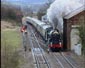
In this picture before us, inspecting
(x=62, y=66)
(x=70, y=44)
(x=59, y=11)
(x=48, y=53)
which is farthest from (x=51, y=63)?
(x=59, y=11)

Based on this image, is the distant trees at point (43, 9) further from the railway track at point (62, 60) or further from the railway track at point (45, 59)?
the railway track at point (62, 60)

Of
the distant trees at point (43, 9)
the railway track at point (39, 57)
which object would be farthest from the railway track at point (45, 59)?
the distant trees at point (43, 9)

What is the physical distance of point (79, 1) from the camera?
54.8 meters

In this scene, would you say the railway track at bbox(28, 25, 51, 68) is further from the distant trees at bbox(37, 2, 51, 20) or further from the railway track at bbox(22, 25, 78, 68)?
the distant trees at bbox(37, 2, 51, 20)

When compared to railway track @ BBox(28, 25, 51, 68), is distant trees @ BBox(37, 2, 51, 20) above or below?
above

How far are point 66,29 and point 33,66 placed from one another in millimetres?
13217

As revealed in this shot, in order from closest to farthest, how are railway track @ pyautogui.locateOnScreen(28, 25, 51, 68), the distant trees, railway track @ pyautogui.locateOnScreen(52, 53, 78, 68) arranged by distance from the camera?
1. railway track @ pyautogui.locateOnScreen(52, 53, 78, 68)
2. railway track @ pyautogui.locateOnScreen(28, 25, 51, 68)
3. the distant trees

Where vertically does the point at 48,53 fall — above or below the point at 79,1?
below

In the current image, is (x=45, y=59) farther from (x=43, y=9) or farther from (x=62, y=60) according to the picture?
(x=43, y=9)

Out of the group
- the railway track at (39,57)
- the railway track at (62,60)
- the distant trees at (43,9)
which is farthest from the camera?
the distant trees at (43,9)

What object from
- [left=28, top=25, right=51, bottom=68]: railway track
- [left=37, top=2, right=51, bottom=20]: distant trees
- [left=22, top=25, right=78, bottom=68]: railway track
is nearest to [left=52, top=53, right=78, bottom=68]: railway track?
[left=22, top=25, right=78, bottom=68]: railway track

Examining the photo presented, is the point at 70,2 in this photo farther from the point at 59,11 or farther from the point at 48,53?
the point at 48,53

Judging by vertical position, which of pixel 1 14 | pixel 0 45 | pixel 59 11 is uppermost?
pixel 59 11

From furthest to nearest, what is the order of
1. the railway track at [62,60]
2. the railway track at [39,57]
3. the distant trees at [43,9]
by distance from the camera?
the distant trees at [43,9], the railway track at [39,57], the railway track at [62,60]
